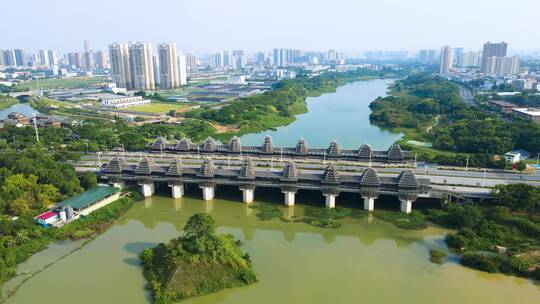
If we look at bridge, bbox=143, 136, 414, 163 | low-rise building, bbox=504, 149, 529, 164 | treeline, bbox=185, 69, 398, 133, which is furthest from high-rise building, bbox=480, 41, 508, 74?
bridge, bbox=143, 136, 414, 163

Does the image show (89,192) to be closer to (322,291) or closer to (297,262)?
(297,262)

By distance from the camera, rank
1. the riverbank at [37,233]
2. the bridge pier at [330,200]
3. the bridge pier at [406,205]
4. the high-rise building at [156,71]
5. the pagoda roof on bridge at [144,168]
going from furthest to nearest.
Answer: the high-rise building at [156,71]
the pagoda roof on bridge at [144,168]
the bridge pier at [330,200]
the bridge pier at [406,205]
the riverbank at [37,233]

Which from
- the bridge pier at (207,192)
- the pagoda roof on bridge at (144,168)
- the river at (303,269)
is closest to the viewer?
the river at (303,269)

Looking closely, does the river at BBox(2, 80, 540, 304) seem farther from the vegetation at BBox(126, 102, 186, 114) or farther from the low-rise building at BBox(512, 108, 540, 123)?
the vegetation at BBox(126, 102, 186, 114)

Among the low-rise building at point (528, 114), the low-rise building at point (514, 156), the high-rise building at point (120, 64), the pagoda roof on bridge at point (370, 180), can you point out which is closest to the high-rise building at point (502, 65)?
the low-rise building at point (528, 114)

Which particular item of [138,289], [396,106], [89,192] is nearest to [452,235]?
[138,289]

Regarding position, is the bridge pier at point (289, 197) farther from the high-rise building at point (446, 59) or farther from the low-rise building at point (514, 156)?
the high-rise building at point (446, 59)
